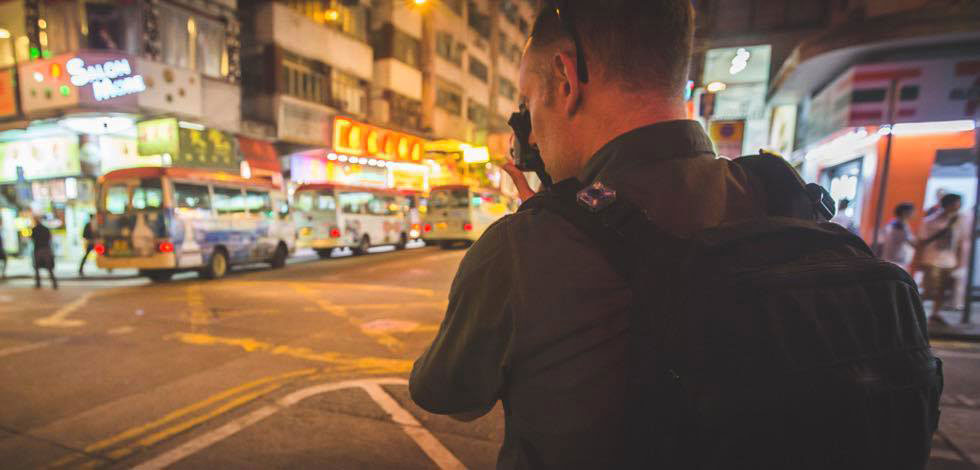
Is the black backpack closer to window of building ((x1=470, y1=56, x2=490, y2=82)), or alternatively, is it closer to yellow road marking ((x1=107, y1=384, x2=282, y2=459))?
yellow road marking ((x1=107, y1=384, x2=282, y2=459))

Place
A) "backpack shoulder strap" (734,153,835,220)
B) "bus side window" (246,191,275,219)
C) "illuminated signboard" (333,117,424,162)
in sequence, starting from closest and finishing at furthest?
1. "backpack shoulder strap" (734,153,835,220)
2. "bus side window" (246,191,275,219)
3. "illuminated signboard" (333,117,424,162)

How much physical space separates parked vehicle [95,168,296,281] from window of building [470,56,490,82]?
2438 centimetres

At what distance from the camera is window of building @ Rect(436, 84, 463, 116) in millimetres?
29359

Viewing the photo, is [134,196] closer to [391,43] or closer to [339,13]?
[339,13]

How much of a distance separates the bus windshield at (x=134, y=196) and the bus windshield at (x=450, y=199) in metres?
9.63

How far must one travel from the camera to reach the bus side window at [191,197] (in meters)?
10.5

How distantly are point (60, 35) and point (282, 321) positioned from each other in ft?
46.4

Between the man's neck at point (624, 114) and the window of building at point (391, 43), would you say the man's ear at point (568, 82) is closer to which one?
the man's neck at point (624, 114)

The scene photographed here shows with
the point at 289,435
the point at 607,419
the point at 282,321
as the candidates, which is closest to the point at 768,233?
Answer: the point at 607,419

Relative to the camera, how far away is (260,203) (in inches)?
511

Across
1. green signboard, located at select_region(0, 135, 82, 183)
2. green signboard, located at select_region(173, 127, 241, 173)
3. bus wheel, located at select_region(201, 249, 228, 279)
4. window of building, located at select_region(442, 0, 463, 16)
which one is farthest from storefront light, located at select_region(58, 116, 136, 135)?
window of building, located at select_region(442, 0, 463, 16)

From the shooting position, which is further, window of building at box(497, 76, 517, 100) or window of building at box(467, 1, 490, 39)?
window of building at box(497, 76, 517, 100)

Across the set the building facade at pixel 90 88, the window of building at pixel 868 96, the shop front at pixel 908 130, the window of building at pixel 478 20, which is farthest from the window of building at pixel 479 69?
the window of building at pixel 868 96

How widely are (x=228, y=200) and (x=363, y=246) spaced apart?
19.9ft
